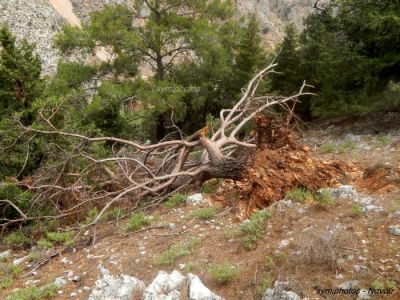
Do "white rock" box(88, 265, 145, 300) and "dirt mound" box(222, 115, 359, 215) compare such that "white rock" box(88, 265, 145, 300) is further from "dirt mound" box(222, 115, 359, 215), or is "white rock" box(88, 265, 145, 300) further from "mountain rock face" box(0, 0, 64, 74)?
"mountain rock face" box(0, 0, 64, 74)

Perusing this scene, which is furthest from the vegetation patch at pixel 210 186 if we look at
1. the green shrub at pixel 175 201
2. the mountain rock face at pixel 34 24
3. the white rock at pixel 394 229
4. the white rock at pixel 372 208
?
the mountain rock face at pixel 34 24

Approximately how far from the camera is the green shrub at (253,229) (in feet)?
13.8

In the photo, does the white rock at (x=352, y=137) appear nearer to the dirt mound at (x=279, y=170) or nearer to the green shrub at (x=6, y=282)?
the dirt mound at (x=279, y=170)

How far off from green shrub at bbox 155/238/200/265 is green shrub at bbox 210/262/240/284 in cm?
55

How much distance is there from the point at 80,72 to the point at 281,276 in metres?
9.59

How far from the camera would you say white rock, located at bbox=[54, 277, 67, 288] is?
174 inches

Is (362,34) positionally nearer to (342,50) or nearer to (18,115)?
(342,50)

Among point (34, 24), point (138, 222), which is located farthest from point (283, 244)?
point (34, 24)

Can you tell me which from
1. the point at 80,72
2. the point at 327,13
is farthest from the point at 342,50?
the point at 80,72

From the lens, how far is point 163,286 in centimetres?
377

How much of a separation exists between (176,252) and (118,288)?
0.74 meters

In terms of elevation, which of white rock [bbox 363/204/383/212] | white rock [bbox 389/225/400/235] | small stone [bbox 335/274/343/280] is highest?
white rock [bbox 363/204/383/212]

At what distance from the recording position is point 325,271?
11.4 ft

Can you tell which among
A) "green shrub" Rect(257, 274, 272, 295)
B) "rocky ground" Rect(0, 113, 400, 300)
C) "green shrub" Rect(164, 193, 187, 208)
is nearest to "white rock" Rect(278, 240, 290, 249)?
"rocky ground" Rect(0, 113, 400, 300)
